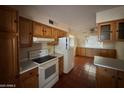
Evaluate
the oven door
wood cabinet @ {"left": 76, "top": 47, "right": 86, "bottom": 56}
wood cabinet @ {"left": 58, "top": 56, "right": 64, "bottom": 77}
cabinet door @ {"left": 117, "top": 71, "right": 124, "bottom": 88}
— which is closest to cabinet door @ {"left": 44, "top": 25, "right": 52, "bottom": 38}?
the oven door

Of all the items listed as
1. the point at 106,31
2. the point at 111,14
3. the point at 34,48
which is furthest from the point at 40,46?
the point at 111,14

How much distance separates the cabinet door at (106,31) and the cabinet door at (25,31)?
1789mm

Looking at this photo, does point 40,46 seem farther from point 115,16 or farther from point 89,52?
point 89,52

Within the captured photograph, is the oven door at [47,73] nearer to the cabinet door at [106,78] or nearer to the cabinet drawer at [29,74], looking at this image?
the cabinet drawer at [29,74]

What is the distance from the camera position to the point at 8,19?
1303 mm

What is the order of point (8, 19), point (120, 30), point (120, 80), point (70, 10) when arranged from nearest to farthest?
point (8, 19), point (120, 80), point (120, 30), point (70, 10)

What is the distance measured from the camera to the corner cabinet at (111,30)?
2066 mm

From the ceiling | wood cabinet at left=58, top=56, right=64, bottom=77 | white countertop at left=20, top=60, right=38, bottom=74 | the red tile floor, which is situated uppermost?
the ceiling

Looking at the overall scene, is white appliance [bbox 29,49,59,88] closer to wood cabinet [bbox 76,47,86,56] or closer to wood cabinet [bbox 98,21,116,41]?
wood cabinet [bbox 98,21,116,41]

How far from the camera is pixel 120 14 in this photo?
2.10 metres

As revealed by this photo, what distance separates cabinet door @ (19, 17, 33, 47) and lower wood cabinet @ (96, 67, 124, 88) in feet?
5.83

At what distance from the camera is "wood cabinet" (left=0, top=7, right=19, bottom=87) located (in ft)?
4.09

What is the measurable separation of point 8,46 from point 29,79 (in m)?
0.87
